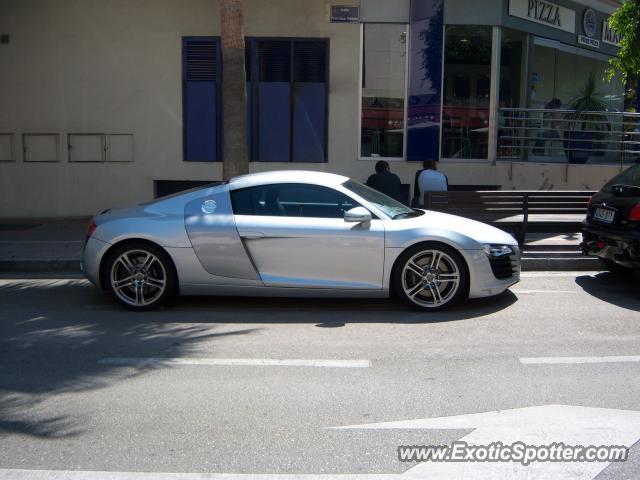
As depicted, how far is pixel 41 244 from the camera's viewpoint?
1127 cm

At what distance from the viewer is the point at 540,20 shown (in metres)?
16.0

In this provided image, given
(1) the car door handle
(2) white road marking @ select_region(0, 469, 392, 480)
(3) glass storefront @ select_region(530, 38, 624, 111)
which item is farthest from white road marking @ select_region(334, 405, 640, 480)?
(3) glass storefront @ select_region(530, 38, 624, 111)

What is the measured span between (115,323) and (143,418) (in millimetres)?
2630

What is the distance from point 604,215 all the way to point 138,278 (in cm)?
539

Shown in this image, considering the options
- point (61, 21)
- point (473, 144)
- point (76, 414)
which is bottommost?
point (76, 414)

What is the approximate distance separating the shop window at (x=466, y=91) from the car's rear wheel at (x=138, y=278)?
9.04m

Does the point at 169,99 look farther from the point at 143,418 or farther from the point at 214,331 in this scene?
the point at 143,418

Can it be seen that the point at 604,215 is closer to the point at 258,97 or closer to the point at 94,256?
the point at 94,256

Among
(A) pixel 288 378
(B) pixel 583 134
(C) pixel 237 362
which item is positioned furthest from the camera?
(B) pixel 583 134

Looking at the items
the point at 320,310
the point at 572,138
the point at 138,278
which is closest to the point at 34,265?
the point at 138,278

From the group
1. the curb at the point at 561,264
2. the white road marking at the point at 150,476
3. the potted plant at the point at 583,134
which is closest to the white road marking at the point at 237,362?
the white road marking at the point at 150,476

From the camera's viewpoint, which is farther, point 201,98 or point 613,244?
point 201,98

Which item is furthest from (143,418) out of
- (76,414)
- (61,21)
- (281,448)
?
(61,21)

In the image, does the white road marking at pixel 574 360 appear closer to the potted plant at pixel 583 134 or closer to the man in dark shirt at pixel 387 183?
the man in dark shirt at pixel 387 183
